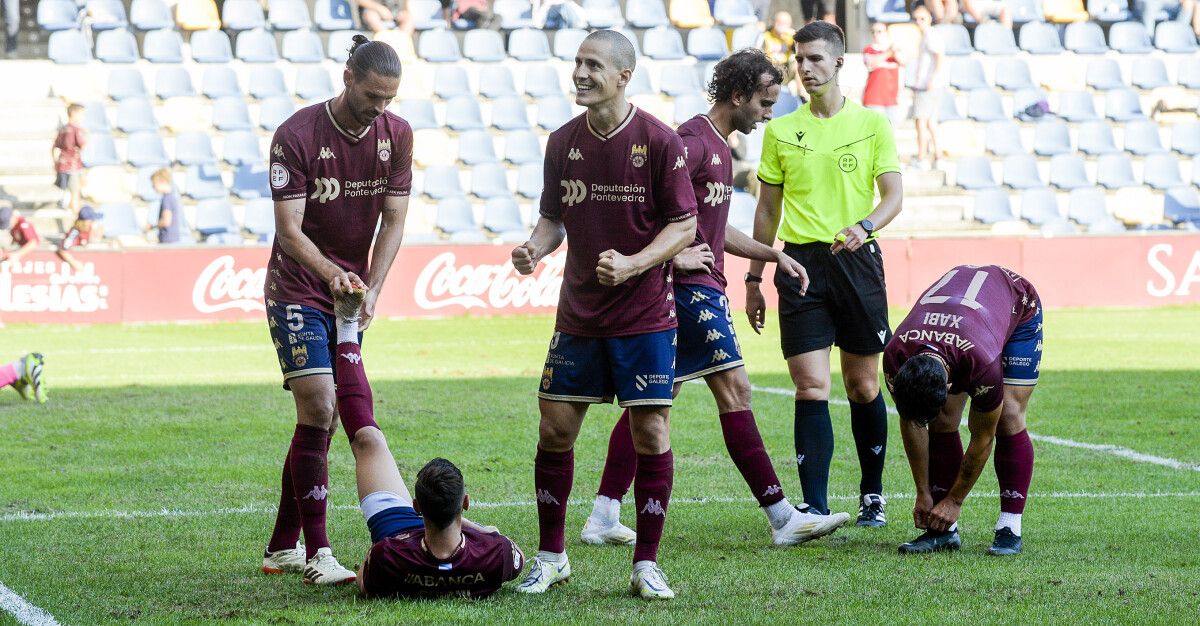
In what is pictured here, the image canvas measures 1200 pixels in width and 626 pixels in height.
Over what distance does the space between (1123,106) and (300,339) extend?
24.2 meters

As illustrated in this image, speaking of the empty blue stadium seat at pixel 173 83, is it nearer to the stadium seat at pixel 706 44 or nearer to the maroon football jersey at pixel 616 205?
the stadium seat at pixel 706 44

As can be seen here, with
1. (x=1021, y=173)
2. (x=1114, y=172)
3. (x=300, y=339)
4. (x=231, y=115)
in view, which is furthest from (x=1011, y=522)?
(x=1114, y=172)

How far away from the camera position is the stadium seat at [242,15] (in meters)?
25.4

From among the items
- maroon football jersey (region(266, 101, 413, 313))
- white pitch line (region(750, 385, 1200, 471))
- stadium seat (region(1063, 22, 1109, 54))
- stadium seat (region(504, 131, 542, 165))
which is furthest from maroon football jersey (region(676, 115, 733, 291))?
stadium seat (region(1063, 22, 1109, 54))

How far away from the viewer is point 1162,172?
2595cm

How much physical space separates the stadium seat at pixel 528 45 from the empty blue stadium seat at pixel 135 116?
6033 mm

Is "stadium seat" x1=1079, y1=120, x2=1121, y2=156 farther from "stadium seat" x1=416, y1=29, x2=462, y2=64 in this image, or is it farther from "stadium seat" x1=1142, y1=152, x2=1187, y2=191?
"stadium seat" x1=416, y1=29, x2=462, y2=64

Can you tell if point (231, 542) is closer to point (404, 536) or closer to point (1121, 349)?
point (404, 536)

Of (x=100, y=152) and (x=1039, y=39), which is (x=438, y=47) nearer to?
(x=100, y=152)

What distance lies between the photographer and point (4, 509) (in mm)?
7207

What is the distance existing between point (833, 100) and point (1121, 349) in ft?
31.8

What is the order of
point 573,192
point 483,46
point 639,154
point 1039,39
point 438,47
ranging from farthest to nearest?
point 1039,39, point 483,46, point 438,47, point 573,192, point 639,154

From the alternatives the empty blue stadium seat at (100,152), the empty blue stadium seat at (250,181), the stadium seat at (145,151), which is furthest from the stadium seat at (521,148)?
the empty blue stadium seat at (100,152)

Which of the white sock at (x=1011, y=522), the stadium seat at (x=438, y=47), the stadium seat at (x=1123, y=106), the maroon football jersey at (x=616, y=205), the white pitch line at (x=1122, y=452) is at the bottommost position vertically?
the white pitch line at (x=1122, y=452)
